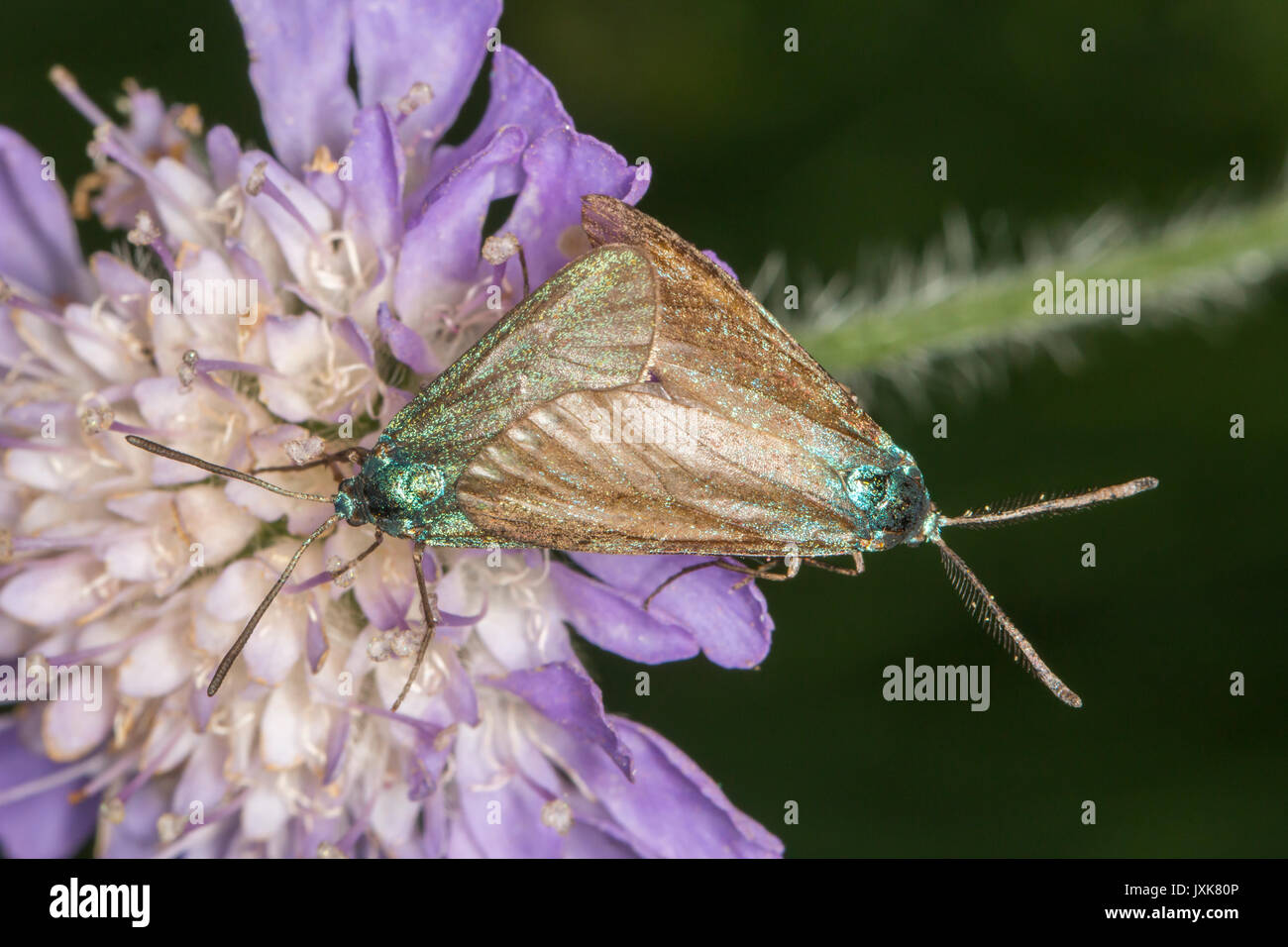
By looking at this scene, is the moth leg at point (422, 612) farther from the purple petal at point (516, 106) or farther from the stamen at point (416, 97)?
the stamen at point (416, 97)

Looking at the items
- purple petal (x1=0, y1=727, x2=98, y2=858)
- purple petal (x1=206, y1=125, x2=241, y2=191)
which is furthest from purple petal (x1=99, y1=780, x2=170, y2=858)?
purple petal (x1=206, y1=125, x2=241, y2=191)

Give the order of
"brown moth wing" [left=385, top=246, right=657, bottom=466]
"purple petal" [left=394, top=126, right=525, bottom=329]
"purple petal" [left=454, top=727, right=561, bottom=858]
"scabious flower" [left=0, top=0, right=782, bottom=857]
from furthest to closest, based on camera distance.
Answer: "purple petal" [left=454, top=727, right=561, bottom=858]
"scabious flower" [left=0, top=0, right=782, bottom=857]
"purple petal" [left=394, top=126, right=525, bottom=329]
"brown moth wing" [left=385, top=246, right=657, bottom=466]

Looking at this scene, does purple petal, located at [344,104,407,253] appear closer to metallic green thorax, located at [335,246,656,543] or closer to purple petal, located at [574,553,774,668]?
metallic green thorax, located at [335,246,656,543]

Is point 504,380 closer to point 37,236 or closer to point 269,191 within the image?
point 269,191

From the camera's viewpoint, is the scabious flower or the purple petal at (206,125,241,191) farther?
the purple petal at (206,125,241,191)
